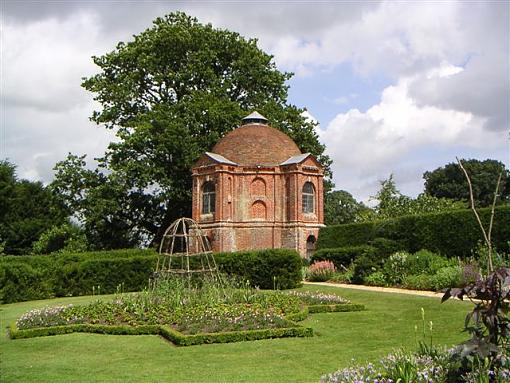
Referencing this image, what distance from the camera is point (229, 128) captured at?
40.1 meters

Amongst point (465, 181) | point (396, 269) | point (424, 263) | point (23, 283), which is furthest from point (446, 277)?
point (465, 181)

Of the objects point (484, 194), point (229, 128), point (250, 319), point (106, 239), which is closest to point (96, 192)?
point (106, 239)

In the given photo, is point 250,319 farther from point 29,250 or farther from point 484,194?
point 484,194

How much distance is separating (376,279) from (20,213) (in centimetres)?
3781

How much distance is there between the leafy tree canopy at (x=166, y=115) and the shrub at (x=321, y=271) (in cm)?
1483

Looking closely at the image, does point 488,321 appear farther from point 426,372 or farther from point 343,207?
point 343,207

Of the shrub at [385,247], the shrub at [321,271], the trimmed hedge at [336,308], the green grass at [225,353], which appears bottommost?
the green grass at [225,353]

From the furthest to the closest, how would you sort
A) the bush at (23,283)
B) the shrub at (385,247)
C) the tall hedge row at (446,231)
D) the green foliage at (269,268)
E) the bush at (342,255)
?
the bush at (342,255) → the shrub at (385,247) → the green foliage at (269,268) → the bush at (23,283) → the tall hedge row at (446,231)

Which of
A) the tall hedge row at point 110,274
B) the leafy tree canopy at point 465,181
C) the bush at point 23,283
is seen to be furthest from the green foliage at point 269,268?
the leafy tree canopy at point 465,181

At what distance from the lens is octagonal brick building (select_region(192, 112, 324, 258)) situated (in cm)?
3753

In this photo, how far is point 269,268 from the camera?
72.3ft

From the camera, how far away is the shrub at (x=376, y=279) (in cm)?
2112

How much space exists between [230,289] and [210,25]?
29.6 meters

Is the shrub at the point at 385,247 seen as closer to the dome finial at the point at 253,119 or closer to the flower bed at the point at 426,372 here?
the flower bed at the point at 426,372
